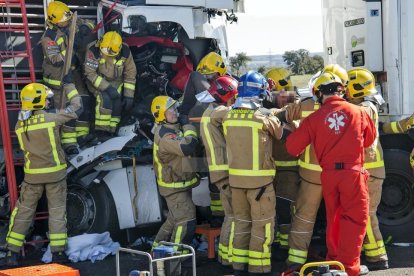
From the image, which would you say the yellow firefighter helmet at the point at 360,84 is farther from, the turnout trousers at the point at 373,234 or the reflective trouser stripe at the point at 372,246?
the reflective trouser stripe at the point at 372,246

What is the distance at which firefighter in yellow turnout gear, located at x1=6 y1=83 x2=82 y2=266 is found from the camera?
7918mm

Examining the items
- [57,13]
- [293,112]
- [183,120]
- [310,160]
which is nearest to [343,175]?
[310,160]

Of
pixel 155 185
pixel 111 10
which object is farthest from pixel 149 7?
pixel 155 185

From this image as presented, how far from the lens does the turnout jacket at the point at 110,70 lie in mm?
8781

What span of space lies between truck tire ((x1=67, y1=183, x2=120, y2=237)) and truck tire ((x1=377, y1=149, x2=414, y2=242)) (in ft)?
9.67

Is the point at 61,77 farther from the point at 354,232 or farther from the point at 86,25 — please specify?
the point at 354,232

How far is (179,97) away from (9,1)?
228 centimetres

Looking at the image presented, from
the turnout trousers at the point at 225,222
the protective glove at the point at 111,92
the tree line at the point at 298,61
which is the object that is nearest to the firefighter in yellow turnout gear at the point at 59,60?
the protective glove at the point at 111,92

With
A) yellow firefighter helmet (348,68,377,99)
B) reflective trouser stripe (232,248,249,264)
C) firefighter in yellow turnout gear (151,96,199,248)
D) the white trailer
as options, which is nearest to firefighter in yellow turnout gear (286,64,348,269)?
yellow firefighter helmet (348,68,377,99)

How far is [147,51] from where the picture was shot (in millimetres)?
9227

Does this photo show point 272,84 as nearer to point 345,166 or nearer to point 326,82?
point 326,82

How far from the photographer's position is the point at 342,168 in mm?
6336

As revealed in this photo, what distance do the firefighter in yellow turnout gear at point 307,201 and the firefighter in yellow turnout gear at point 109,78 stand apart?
2608mm

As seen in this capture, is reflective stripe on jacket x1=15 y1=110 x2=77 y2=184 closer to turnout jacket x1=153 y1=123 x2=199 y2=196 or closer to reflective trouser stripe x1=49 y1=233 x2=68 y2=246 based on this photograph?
reflective trouser stripe x1=49 y1=233 x2=68 y2=246
